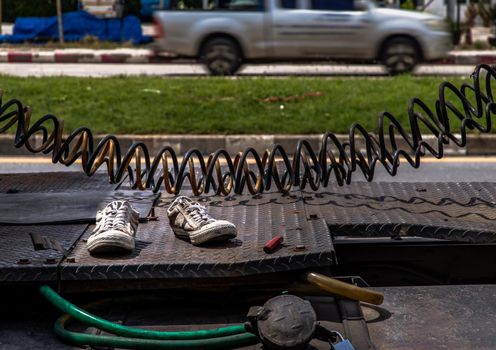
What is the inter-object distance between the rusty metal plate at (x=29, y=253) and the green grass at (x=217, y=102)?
7751 mm

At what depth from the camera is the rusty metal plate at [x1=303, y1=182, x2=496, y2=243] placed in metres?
3.19

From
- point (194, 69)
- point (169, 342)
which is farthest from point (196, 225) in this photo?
point (194, 69)

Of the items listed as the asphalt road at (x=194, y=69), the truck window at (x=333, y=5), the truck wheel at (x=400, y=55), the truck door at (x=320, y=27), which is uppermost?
the truck window at (x=333, y=5)

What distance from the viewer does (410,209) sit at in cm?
351

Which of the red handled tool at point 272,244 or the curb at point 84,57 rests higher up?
the red handled tool at point 272,244

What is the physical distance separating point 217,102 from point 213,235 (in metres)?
9.20

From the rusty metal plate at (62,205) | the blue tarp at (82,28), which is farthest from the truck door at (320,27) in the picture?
the rusty metal plate at (62,205)

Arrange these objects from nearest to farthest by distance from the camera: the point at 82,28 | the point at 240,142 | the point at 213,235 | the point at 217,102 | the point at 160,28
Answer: the point at 213,235, the point at 240,142, the point at 217,102, the point at 160,28, the point at 82,28

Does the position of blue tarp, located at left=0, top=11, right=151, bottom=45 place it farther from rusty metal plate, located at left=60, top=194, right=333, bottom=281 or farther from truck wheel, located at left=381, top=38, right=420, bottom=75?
rusty metal plate, located at left=60, top=194, right=333, bottom=281

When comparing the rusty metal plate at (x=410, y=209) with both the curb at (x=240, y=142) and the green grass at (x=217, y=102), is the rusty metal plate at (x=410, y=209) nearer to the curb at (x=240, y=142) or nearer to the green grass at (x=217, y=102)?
the curb at (x=240, y=142)

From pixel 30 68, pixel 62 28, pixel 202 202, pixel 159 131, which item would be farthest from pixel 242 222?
pixel 62 28

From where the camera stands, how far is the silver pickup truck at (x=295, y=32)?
1859 centimetres

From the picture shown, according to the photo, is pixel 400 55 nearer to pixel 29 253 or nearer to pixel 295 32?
pixel 295 32

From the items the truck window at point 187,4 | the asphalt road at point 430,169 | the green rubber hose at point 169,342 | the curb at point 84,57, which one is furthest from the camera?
the curb at point 84,57
